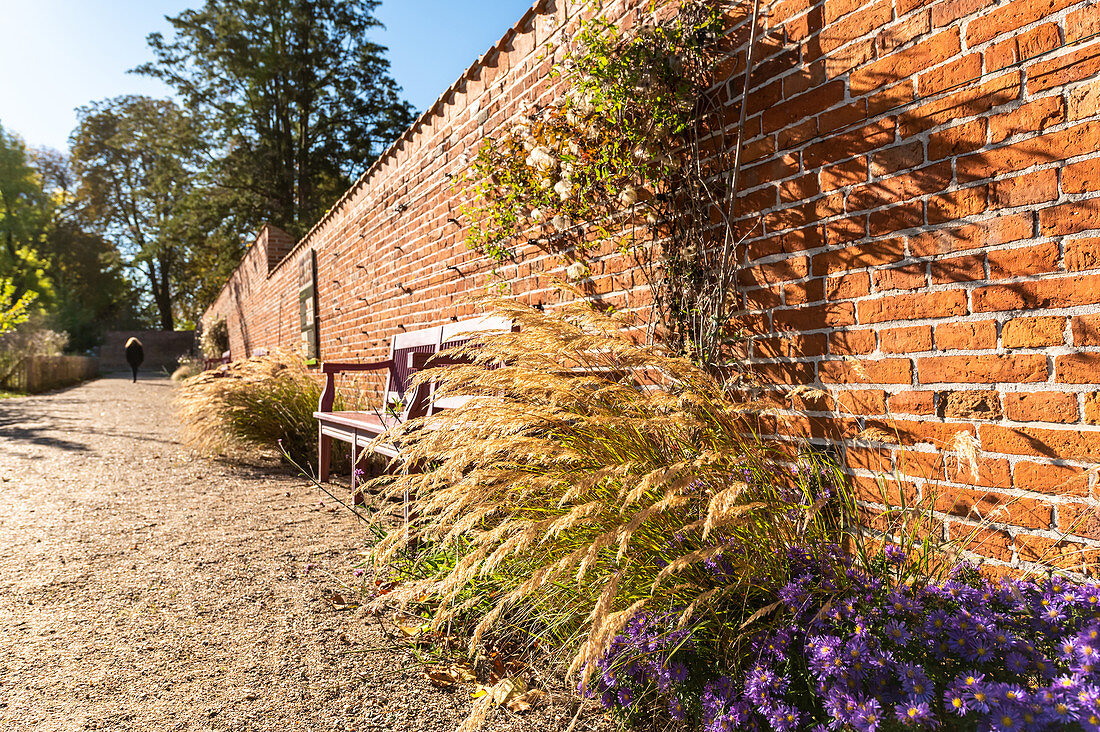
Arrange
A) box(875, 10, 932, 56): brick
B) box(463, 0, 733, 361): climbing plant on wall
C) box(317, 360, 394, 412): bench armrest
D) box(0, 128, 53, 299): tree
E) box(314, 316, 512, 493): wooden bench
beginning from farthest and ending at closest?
1. box(0, 128, 53, 299): tree
2. box(317, 360, 394, 412): bench armrest
3. box(314, 316, 512, 493): wooden bench
4. box(463, 0, 733, 361): climbing plant on wall
5. box(875, 10, 932, 56): brick

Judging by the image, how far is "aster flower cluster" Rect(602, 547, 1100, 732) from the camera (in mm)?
1071

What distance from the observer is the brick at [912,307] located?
1658 millimetres

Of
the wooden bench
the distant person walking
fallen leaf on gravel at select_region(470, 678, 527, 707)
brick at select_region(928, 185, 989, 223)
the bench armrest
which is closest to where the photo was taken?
fallen leaf on gravel at select_region(470, 678, 527, 707)

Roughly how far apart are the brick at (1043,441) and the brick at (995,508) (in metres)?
0.11

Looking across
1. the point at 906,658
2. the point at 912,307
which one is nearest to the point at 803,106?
the point at 912,307

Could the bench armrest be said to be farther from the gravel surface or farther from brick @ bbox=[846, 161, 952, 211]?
brick @ bbox=[846, 161, 952, 211]

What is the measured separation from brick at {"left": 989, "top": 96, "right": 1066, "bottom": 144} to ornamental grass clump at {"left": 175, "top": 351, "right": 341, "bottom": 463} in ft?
16.6

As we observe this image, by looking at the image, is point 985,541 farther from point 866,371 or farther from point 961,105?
point 961,105

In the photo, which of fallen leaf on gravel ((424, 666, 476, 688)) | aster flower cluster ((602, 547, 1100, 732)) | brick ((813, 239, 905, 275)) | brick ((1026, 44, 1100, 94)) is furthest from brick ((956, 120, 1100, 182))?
fallen leaf on gravel ((424, 666, 476, 688))

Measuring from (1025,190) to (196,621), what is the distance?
300 cm

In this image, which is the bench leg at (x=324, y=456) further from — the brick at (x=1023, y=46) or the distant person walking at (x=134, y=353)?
the distant person walking at (x=134, y=353)

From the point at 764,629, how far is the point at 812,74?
169 cm

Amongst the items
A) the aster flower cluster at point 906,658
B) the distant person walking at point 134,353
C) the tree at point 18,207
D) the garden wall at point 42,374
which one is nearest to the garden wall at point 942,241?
the aster flower cluster at point 906,658

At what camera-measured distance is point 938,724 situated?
1.12 metres
